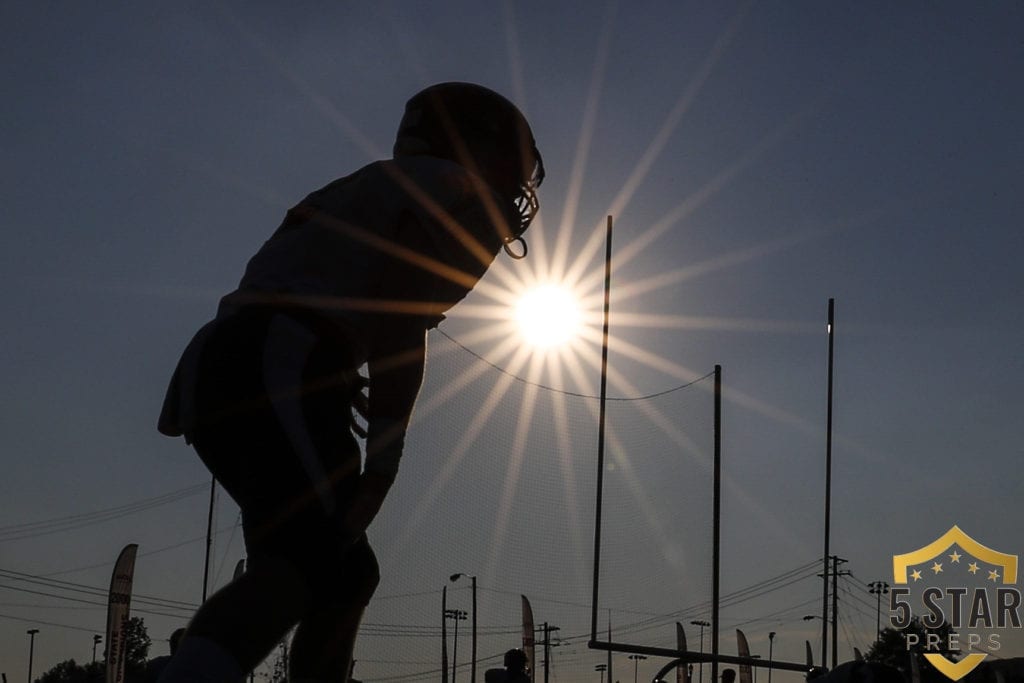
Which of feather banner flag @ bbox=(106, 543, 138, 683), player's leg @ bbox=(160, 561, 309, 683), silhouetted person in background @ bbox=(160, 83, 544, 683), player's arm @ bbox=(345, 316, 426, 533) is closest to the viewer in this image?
player's leg @ bbox=(160, 561, 309, 683)

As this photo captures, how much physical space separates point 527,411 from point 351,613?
19470mm

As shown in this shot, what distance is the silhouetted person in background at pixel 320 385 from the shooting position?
6.04ft

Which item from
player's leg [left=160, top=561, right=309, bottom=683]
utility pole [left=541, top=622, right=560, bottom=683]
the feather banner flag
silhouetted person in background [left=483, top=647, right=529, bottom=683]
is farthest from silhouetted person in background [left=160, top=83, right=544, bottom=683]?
utility pole [left=541, top=622, right=560, bottom=683]

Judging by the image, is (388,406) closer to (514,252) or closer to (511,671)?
(514,252)

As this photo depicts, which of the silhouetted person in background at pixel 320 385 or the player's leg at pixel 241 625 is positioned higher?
the silhouetted person in background at pixel 320 385

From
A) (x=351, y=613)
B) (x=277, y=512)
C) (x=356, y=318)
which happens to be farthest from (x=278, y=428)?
(x=351, y=613)

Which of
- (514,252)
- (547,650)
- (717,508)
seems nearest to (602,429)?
(717,508)

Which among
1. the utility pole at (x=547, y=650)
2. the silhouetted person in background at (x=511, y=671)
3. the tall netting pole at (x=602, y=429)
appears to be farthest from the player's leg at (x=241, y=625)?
the utility pole at (x=547, y=650)

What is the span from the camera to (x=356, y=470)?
200cm

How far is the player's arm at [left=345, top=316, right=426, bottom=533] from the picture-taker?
1992 millimetres

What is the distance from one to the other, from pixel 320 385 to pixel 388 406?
0.17m

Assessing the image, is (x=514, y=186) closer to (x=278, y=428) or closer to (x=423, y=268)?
(x=423, y=268)

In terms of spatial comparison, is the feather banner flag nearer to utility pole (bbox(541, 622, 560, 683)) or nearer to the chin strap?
the chin strap

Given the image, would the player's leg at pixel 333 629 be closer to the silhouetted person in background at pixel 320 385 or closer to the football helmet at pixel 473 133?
the silhouetted person in background at pixel 320 385
